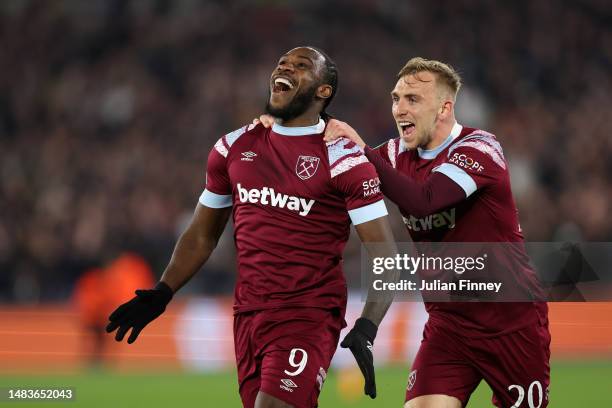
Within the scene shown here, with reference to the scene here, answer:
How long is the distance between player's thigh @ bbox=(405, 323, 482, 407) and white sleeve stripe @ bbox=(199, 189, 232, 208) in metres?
1.35

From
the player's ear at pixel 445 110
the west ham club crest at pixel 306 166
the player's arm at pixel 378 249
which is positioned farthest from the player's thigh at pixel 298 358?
the player's ear at pixel 445 110

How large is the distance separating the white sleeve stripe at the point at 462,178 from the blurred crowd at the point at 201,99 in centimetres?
842

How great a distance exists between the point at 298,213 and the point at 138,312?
101cm

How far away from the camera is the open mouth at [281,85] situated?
17.9 ft

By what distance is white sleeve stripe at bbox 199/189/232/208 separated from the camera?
18.7 ft

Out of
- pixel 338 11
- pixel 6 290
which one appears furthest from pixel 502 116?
pixel 6 290

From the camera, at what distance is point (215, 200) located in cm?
570

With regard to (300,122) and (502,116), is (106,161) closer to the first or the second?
(502,116)

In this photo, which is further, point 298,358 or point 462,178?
point 462,178

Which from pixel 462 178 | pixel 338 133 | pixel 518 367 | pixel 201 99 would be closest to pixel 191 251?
pixel 338 133

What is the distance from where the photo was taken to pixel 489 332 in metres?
5.80

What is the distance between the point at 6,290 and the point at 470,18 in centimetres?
908

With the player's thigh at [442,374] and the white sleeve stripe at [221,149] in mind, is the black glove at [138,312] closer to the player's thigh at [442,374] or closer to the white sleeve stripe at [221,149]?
the white sleeve stripe at [221,149]

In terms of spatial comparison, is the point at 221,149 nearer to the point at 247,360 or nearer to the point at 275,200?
the point at 275,200
